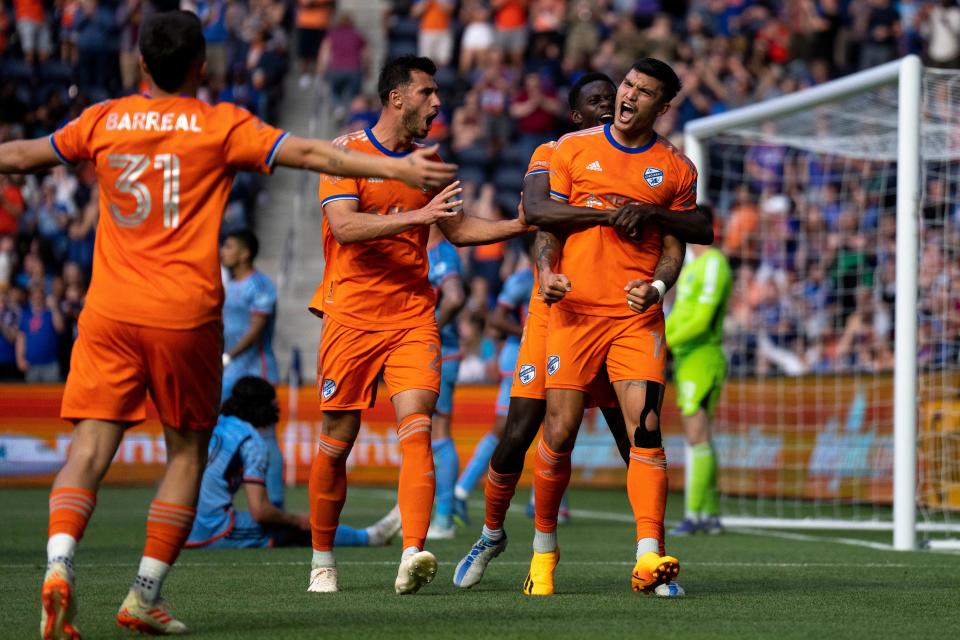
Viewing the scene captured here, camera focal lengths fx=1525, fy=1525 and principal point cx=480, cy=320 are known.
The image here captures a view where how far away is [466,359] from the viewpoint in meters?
20.3

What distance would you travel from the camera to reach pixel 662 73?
24.6 ft

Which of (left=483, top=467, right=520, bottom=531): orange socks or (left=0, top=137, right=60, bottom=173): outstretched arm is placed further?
(left=483, top=467, right=520, bottom=531): orange socks

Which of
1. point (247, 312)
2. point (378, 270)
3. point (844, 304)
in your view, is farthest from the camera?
point (844, 304)

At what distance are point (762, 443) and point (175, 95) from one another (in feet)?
39.8

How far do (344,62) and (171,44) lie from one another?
64.1ft

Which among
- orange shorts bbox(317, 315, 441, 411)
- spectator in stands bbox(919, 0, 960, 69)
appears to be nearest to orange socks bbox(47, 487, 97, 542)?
orange shorts bbox(317, 315, 441, 411)

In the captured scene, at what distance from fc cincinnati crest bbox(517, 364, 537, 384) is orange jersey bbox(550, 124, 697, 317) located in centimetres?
46

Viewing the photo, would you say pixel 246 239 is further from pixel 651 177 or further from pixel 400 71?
pixel 651 177

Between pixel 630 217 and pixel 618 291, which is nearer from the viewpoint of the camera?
pixel 630 217

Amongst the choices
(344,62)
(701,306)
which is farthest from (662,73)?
(344,62)

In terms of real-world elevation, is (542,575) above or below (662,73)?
below

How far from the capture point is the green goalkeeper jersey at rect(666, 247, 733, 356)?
1222 cm

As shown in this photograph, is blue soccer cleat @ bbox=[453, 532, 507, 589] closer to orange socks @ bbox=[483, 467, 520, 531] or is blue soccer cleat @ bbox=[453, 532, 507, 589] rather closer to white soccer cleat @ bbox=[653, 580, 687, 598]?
orange socks @ bbox=[483, 467, 520, 531]

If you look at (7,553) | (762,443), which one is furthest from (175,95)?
(762,443)
